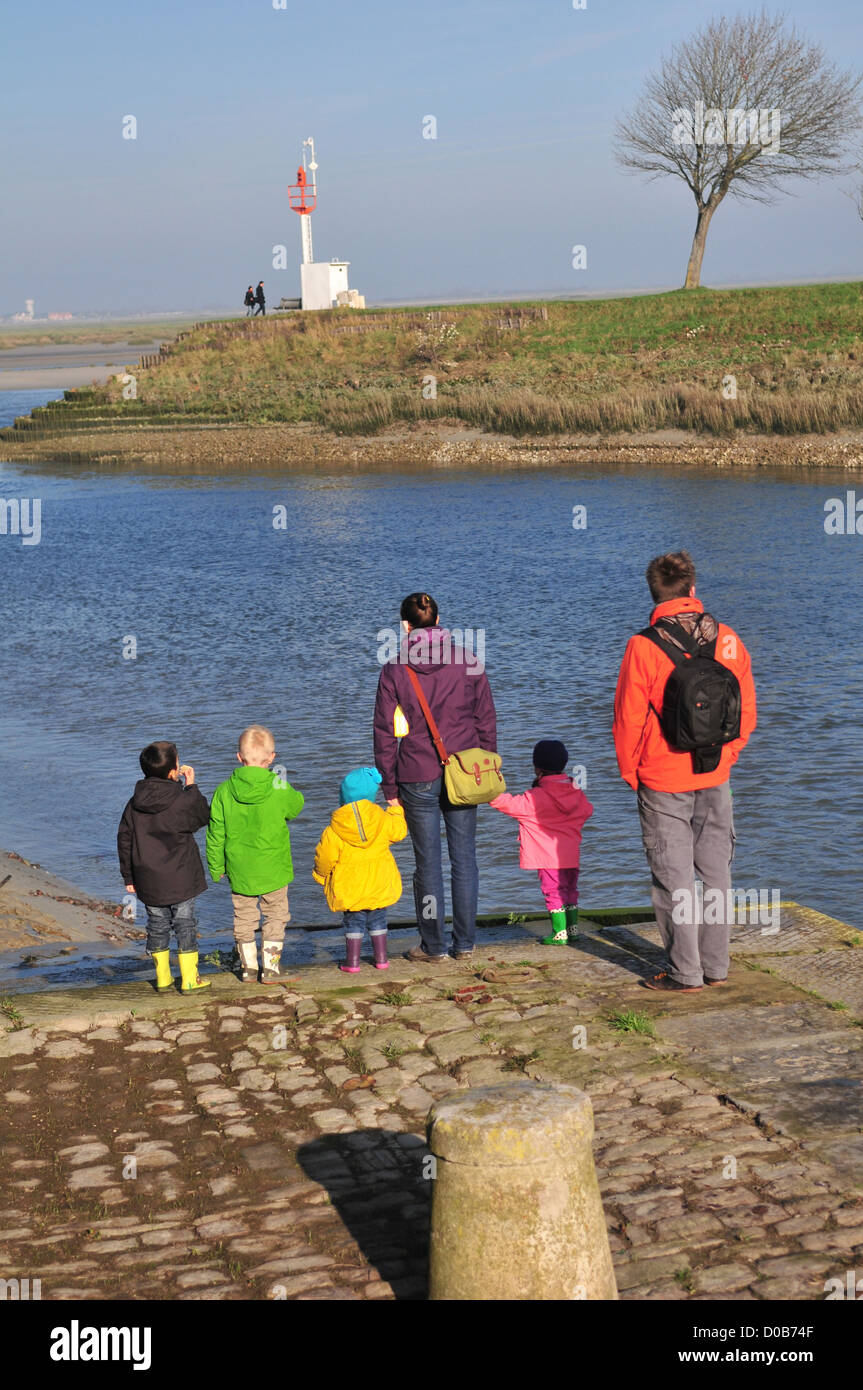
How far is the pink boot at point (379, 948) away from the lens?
7.42 meters

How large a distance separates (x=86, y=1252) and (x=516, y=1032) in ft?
7.45

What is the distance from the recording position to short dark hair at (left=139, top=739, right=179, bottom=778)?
23.0ft

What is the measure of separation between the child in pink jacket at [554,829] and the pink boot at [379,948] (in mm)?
910

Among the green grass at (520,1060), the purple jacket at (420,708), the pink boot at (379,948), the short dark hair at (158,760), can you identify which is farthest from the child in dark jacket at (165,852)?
the green grass at (520,1060)

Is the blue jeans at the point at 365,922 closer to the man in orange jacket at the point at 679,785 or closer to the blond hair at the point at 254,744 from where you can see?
the blond hair at the point at 254,744

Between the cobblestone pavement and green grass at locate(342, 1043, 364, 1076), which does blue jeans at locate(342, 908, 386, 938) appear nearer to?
the cobblestone pavement

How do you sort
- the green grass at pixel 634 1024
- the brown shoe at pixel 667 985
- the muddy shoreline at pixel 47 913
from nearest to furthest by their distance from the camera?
the green grass at pixel 634 1024
the brown shoe at pixel 667 985
the muddy shoreline at pixel 47 913

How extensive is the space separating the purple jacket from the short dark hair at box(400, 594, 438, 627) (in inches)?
1.5

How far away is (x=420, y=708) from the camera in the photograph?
7.28 meters

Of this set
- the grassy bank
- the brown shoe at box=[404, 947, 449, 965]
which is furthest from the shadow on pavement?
the grassy bank

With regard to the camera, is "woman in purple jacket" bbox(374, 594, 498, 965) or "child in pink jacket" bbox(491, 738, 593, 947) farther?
"child in pink jacket" bbox(491, 738, 593, 947)

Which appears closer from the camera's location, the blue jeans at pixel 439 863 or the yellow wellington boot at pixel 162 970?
the yellow wellington boot at pixel 162 970

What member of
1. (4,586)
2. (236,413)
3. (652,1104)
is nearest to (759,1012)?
(652,1104)
